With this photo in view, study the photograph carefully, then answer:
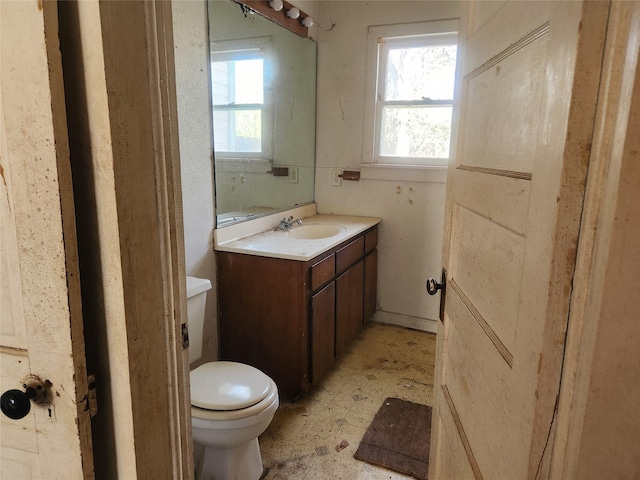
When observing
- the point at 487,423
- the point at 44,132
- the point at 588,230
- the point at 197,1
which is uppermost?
the point at 197,1

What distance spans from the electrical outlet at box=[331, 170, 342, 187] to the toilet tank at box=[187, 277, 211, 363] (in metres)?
1.66

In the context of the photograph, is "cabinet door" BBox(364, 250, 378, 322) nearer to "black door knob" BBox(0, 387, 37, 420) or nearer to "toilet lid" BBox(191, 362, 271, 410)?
"toilet lid" BBox(191, 362, 271, 410)

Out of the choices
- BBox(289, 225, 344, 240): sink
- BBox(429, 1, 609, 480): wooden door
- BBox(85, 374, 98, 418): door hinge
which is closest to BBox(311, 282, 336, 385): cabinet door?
BBox(289, 225, 344, 240): sink

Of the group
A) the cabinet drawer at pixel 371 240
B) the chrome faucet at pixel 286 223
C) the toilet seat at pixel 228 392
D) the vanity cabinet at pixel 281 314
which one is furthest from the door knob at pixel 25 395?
the cabinet drawer at pixel 371 240

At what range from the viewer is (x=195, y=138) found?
6.58 ft

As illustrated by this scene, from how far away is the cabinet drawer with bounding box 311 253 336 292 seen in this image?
7.13 feet

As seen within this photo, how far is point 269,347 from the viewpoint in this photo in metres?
2.23

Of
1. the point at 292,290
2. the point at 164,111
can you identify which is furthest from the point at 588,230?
the point at 292,290

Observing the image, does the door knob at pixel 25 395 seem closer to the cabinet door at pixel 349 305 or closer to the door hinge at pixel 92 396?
the door hinge at pixel 92 396

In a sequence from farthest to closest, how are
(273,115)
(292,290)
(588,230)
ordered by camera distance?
1. (273,115)
2. (292,290)
3. (588,230)

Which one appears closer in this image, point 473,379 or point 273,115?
point 473,379

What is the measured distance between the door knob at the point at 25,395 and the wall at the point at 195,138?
4.29 feet

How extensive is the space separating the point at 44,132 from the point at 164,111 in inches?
7.2

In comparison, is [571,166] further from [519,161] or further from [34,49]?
[34,49]
